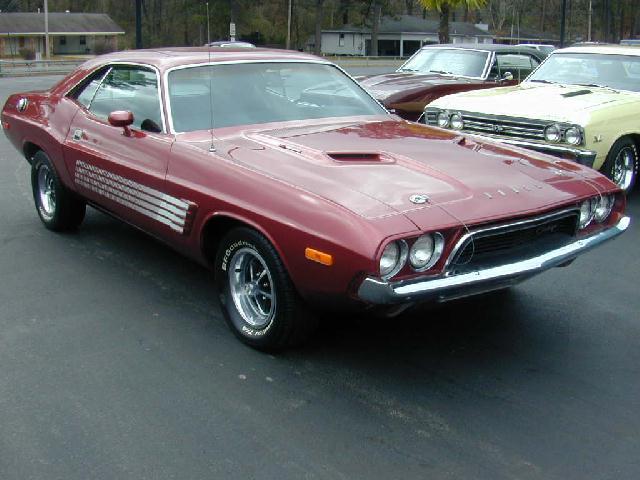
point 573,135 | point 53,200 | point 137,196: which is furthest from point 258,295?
point 573,135

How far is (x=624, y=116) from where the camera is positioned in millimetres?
7414

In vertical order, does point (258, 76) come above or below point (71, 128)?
above

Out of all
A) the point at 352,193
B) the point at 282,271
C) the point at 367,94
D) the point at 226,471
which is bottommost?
the point at 226,471

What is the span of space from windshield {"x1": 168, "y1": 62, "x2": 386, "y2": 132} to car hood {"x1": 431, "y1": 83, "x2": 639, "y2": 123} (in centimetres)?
251

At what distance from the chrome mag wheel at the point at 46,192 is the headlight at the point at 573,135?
4642 millimetres

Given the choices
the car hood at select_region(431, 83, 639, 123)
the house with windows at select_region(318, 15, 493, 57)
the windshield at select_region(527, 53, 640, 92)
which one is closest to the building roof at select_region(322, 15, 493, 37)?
the house with windows at select_region(318, 15, 493, 57)

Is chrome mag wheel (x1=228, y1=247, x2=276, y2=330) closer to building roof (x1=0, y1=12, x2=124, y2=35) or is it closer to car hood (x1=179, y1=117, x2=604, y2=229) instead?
car hood (x1=179, y1=117, x2=604, y2=229)

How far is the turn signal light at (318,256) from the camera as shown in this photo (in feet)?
11.0

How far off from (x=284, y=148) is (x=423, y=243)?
1183 mm

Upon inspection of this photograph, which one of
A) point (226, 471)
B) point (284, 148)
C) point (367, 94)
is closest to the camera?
point (226, 471)

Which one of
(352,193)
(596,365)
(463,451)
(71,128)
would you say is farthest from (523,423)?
(71,128)

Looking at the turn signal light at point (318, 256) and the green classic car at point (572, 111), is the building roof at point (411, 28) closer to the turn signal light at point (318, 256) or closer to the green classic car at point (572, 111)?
the green classic car at point (572, 111)

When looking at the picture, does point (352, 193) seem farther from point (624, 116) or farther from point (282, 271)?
point (624, 116)

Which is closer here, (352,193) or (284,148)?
(352,193)
